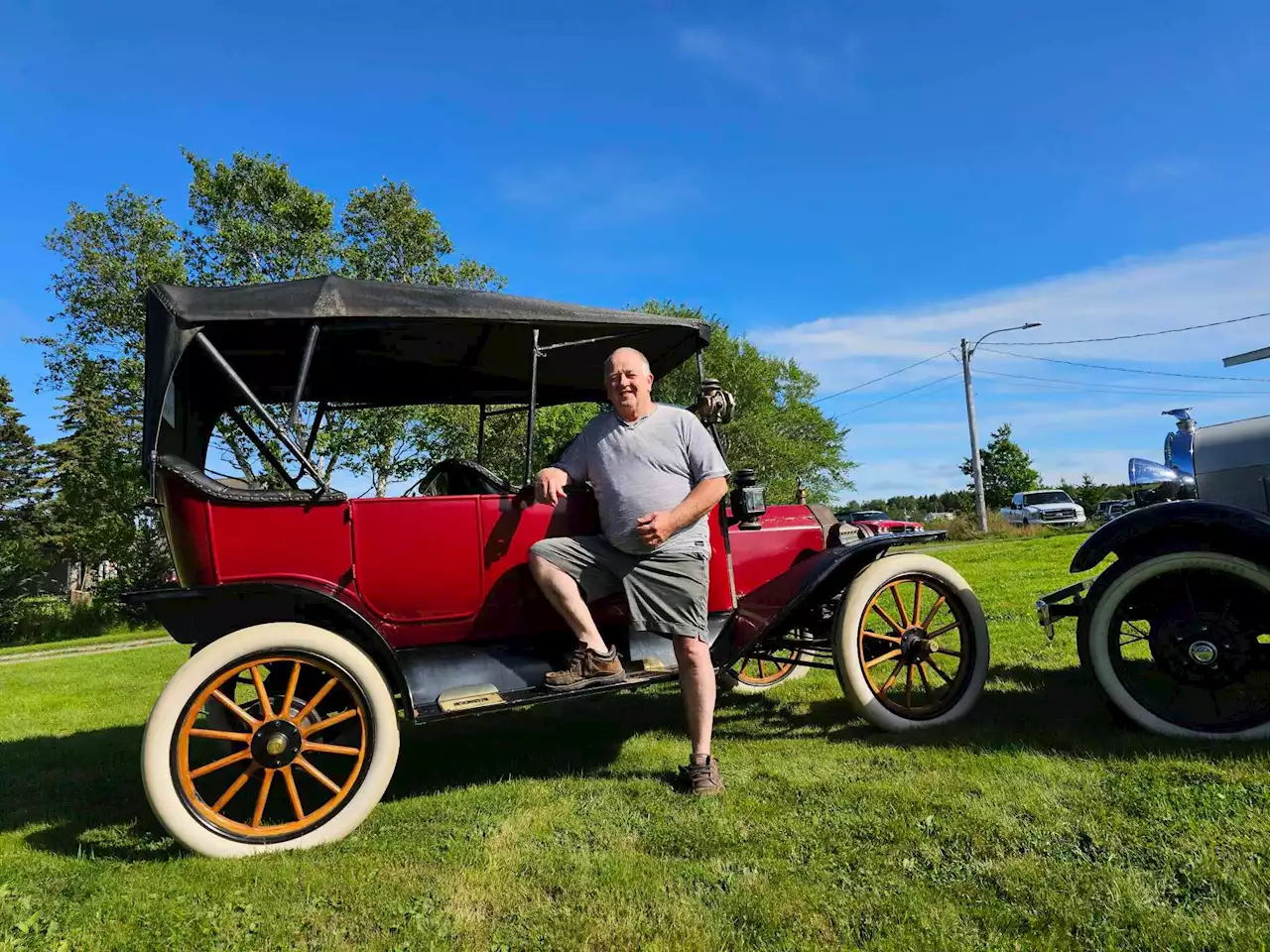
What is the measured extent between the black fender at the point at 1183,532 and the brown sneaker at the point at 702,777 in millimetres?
1758

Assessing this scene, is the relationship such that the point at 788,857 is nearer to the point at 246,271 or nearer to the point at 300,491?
the point at 300,491

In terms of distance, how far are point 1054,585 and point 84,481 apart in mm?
21189

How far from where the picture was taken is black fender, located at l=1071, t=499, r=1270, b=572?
3016 mm

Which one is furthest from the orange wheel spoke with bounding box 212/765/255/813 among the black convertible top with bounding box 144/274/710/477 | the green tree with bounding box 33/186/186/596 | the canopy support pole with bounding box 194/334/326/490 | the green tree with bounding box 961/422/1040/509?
the green tree with bounding box 961/422/1040/509

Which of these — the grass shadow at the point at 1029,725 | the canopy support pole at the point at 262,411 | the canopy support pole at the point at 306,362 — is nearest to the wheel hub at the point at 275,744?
the canopy support pole at the point at 262,411

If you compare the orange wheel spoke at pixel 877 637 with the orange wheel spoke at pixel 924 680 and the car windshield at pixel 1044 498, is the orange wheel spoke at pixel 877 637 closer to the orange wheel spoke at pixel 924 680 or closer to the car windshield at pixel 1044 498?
the orange wheel spoke at pixel 924 680

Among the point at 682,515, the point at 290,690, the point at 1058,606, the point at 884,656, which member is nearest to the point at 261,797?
the point at 290,690

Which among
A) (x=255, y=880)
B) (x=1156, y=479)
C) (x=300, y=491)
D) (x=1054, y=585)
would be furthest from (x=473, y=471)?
A: (x=1054, y=585)

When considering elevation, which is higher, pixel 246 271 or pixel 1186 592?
pixel 246 271

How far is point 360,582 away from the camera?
3119 mm

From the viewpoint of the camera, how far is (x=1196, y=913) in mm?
1801

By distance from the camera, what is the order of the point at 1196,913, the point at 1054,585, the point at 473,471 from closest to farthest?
the point at 1196,913
the point at 473,471
the point at 1054,585

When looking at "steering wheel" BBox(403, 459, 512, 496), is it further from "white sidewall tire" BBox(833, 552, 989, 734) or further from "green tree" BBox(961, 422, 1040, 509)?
"green tree" BBox(961, 422, 1040, 509)

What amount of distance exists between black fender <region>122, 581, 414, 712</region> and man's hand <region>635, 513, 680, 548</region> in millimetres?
1083
